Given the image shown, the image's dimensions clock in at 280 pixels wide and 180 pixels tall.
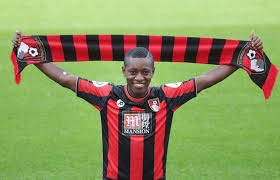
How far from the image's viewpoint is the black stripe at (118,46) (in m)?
3.76

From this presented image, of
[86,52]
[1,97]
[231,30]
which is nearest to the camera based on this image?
[86,52]

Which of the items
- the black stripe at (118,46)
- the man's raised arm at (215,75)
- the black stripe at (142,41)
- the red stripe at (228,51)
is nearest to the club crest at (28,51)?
the black stripe at (118,46)

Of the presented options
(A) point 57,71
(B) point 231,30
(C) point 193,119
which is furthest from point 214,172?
(B) point 231,30

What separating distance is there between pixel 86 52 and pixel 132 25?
26.0 ft

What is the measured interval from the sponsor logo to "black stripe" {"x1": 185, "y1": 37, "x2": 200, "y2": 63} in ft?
2.45

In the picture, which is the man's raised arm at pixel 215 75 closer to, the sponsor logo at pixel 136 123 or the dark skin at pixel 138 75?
the dark skin at pixel 138 75

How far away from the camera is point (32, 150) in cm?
537

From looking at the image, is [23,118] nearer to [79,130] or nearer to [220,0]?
[79,130]

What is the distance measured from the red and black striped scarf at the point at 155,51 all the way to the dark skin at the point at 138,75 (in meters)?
0.09

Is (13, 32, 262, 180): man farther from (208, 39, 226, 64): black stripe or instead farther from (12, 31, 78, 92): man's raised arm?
(208, 39, 226, 64): black stripe

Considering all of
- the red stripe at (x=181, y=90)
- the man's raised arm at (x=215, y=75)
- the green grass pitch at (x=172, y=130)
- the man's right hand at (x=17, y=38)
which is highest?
the man's right hand at (x=17, y=38)

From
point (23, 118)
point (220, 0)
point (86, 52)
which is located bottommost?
point (220, 0)

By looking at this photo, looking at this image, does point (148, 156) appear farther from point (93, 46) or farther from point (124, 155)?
point (93, 46)

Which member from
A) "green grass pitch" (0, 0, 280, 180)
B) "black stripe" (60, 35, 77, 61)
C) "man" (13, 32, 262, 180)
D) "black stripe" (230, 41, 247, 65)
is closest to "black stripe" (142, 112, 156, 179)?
"man" (13, 32, 262, 180)
